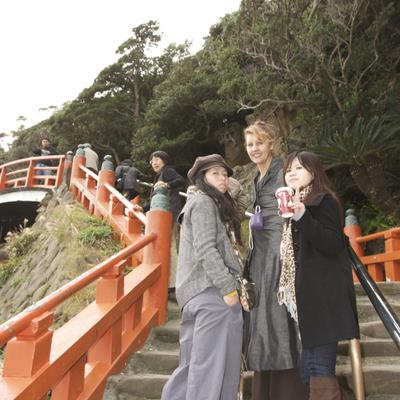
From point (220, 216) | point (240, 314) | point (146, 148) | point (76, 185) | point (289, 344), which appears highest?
point (146, 148)

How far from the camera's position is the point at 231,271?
265 centimetres

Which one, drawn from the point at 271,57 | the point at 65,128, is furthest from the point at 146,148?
the point at 271,57

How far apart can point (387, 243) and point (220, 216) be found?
3.92 metres

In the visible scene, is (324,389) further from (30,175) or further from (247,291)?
(30,175)

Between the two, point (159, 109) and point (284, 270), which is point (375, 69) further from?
point (284, 270)

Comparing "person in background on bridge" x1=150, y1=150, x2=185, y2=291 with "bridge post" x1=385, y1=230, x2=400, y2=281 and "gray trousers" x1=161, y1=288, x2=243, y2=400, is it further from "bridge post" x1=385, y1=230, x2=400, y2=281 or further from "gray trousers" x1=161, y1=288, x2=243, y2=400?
"bridge post" x1=385, y1=230, x2=400, y2=281

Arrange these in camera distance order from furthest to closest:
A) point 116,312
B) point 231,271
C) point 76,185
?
point 76,185, point 116,312, point 231,271

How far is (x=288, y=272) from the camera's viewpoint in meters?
2.43

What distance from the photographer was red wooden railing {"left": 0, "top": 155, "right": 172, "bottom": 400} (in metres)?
2.50

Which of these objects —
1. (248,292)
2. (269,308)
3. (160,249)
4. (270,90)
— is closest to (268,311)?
(269,308)

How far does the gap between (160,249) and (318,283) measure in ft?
8.33

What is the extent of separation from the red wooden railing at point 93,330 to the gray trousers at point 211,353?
2.59ft

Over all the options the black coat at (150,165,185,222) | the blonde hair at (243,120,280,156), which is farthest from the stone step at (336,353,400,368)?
the black coat at (150,165,185,222)

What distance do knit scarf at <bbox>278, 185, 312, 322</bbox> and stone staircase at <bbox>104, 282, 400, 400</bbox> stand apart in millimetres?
1199
